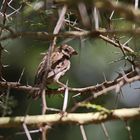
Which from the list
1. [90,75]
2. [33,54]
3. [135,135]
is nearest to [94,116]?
[33,54]

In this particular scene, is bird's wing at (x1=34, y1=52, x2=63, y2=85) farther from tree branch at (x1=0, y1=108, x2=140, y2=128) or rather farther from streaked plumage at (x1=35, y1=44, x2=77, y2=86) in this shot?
tree branch at (x1=0, y1=108, x2=140, y2=128)

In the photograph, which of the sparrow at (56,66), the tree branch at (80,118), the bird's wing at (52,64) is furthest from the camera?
the bird's wing at (52,64)

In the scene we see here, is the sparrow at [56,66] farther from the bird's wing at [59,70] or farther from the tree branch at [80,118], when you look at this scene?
the tree branch at [80,118]

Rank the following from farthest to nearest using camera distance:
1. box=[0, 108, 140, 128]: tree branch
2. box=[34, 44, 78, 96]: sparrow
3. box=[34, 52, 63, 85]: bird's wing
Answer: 1. box=[34, 52, 63, 85]: bird's wing
2. box=[34, 44, 78, 96]: sparrow
3. box=[0, 108, 140, 128]: tree branch

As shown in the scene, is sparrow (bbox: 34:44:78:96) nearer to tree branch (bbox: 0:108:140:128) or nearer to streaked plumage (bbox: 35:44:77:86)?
streaked plumage (bbox: 35:44:77:86)

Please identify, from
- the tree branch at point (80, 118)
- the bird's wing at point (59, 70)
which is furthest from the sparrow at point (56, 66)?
the tree branch at point (80, 118)

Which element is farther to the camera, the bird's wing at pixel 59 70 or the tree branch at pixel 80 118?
the bird's wing at pixel 59 70

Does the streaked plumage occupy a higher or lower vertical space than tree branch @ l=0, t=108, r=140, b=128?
lower

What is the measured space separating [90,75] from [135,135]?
1963 millimetres

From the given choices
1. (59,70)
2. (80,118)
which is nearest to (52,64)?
(59,70)

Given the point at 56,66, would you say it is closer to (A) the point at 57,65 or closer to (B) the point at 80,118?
(A) the point at 57,65

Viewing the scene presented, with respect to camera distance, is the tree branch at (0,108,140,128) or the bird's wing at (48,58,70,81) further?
the bird's wing at (48,58,70,81)

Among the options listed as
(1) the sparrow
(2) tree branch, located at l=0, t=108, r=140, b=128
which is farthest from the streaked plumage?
(2) tree branch, located at l=0, t=108, r=140, b=128

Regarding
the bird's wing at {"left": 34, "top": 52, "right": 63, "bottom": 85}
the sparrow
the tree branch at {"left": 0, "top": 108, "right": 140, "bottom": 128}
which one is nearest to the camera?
the tree branch at {"left": 0, "top": 108, "right": 140, "bottom": 128}
